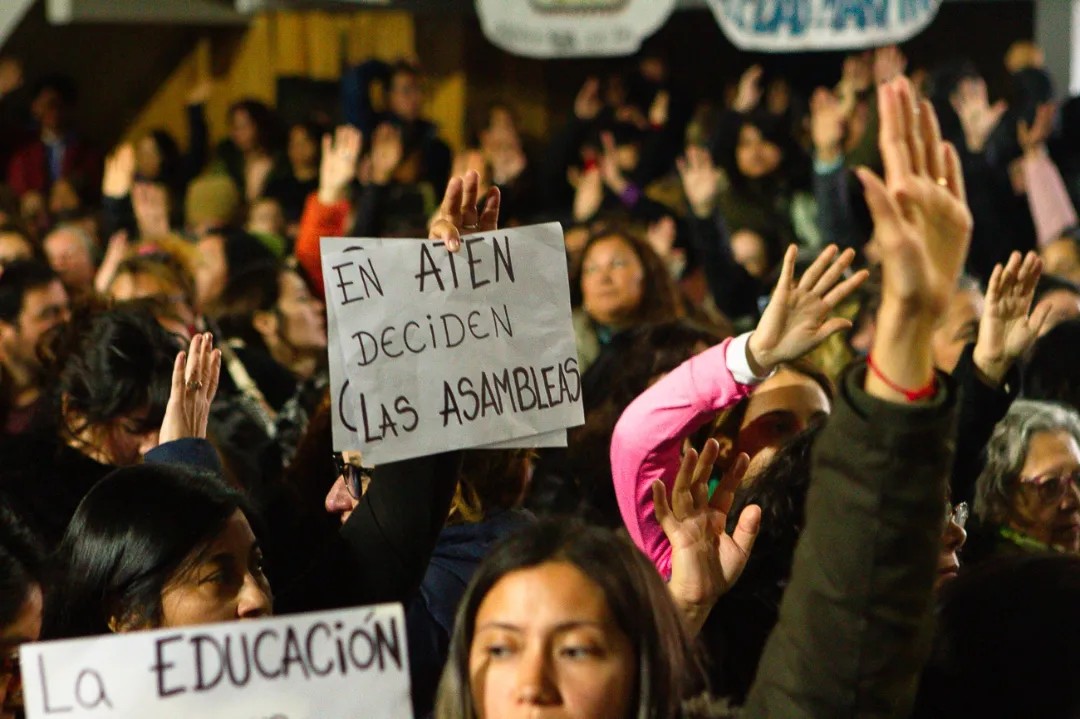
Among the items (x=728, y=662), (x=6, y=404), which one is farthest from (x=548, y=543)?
(x=6, y=404)

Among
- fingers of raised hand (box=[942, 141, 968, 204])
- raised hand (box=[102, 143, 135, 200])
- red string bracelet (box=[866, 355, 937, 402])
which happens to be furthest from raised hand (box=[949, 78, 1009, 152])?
red string bracelet (box=[866, 355, 937, 402])

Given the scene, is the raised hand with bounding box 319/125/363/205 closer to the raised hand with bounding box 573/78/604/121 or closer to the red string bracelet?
the raised hand with bounding box 573/78/604/121

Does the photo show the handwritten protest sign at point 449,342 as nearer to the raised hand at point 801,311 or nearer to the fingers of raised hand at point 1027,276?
the raised hand at point 801,311

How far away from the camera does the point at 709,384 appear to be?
3.11 metres

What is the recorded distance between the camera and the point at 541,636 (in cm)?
208

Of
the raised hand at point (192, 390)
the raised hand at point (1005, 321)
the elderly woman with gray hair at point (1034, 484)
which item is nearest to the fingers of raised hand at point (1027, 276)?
the raised hand at point (1005, 321)

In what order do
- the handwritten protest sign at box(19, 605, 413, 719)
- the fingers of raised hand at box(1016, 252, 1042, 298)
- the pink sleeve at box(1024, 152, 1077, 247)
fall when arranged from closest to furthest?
1. the handwritten protest sign at box(19, 605, 413, 719)
2. the fingers of raised hand at box(1016, 252, 1042, 298)
3. the pink sleeve at box(1024, 152, 1077, 247)

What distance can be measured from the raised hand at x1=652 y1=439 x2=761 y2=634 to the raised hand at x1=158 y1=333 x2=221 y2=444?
1.13 metres

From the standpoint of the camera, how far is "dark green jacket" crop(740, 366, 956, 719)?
73.0 inches

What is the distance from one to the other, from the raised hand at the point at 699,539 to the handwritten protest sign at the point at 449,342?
41 centimetres

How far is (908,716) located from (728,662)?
83 cm

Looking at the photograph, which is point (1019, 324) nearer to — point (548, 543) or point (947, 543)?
point (947, 543)

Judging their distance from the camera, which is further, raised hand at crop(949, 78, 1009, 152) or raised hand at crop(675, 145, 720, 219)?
raised hand at crop(949, 78, 1009, 152)

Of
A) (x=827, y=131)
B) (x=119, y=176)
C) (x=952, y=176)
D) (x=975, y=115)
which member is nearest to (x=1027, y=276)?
(x=952, y=176)
